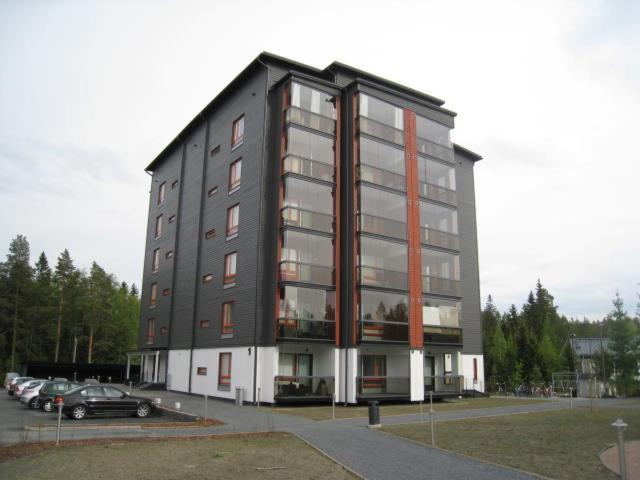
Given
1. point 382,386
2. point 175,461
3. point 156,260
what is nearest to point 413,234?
point 382,386

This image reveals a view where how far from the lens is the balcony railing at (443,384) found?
108 feet

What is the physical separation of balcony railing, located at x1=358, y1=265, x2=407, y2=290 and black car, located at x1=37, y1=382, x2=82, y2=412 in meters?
14.9

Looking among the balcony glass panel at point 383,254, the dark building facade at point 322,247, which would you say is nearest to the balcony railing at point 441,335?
the dark building facade at point 322,247

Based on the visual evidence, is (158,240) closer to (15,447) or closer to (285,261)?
(285,261)

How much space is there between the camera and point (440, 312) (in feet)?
111

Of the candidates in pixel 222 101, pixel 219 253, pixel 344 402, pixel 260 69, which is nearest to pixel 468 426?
pixel 344 402

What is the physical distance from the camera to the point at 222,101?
37.7m

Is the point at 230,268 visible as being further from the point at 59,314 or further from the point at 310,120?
the point at 59,314

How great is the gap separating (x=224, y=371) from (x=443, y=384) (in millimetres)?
12933

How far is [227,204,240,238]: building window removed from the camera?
3347 cm

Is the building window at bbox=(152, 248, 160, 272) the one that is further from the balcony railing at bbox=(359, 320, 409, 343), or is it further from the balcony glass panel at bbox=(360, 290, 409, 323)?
the balcony railing at bbox=(359, 320, 409, 343)

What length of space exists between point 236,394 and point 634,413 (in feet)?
60.9

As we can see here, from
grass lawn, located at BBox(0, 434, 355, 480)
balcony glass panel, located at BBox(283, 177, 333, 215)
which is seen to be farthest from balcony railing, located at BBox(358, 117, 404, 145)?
grass lawn, located at BBox(0, 434, 355, 480)

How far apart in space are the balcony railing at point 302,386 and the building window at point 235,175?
12.4m
